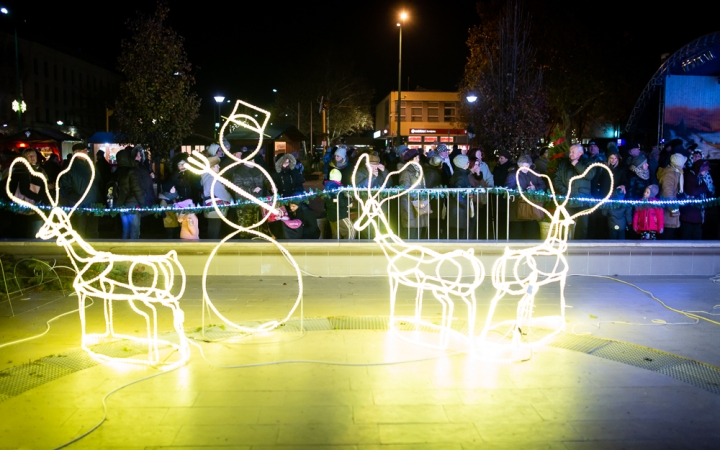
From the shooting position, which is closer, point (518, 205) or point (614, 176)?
point (518, 205)

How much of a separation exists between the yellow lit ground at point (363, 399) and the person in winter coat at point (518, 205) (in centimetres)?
425

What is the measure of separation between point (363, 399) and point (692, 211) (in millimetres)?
8260

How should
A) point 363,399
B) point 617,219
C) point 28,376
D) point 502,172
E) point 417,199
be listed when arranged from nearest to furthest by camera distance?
point 363,399, point 28,376, point 417,199, point 617,219, point 502,172

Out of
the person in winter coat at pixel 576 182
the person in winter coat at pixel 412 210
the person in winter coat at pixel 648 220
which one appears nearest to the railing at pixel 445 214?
the person in winter coat at pixel 412 210

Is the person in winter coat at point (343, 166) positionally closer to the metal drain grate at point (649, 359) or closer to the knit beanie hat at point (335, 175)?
the knit beanie hat at point (335, 175)

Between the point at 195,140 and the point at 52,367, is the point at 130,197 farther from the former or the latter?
the point at 195,140

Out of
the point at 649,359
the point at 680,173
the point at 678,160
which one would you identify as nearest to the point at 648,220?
the point at 680,173

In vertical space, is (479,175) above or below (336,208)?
above

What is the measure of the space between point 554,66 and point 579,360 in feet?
113

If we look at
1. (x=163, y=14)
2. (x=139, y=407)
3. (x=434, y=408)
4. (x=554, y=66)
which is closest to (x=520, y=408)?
(x=434, y=408)

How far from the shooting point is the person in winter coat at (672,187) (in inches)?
453

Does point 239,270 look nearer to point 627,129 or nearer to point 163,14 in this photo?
point 163,14

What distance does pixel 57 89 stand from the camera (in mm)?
77375

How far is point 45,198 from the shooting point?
1228 cm
